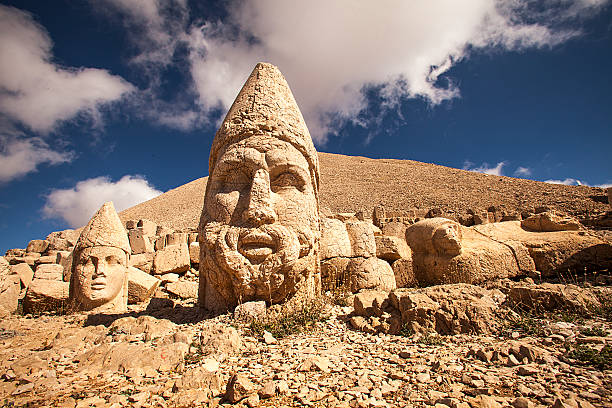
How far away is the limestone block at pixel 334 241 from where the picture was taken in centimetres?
502

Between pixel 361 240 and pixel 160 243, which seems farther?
pixel 160 243

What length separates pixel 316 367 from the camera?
2.19 m

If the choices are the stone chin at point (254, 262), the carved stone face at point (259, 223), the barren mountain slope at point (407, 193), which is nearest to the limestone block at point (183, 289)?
the carved stone face at point (259, 223)

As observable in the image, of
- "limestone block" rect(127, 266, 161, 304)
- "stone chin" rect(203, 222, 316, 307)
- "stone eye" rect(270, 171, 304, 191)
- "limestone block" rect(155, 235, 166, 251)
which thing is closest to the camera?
"stone chin" rect(203, 222, 316, 307)

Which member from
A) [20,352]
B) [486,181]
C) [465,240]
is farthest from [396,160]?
[20,352]

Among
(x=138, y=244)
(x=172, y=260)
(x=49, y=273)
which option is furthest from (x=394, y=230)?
(x=138, y=244)

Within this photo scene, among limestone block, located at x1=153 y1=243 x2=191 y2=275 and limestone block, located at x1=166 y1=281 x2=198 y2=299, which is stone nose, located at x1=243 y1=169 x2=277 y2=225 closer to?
limestone block, located at x1=166 y1=281 x2=198 y2=299

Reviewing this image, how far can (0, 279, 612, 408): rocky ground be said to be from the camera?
5.93 ft

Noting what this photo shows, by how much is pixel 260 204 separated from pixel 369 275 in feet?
7.17

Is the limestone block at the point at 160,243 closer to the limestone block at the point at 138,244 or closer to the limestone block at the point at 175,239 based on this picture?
the limestone block at the point at 175,239

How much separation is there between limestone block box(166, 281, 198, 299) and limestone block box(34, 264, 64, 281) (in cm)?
226

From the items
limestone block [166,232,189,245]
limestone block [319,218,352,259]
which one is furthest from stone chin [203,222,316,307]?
limestone block [166,232,189,245]

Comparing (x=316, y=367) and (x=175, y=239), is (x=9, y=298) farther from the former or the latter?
(x=316, y=367)

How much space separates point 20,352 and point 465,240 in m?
6.10
